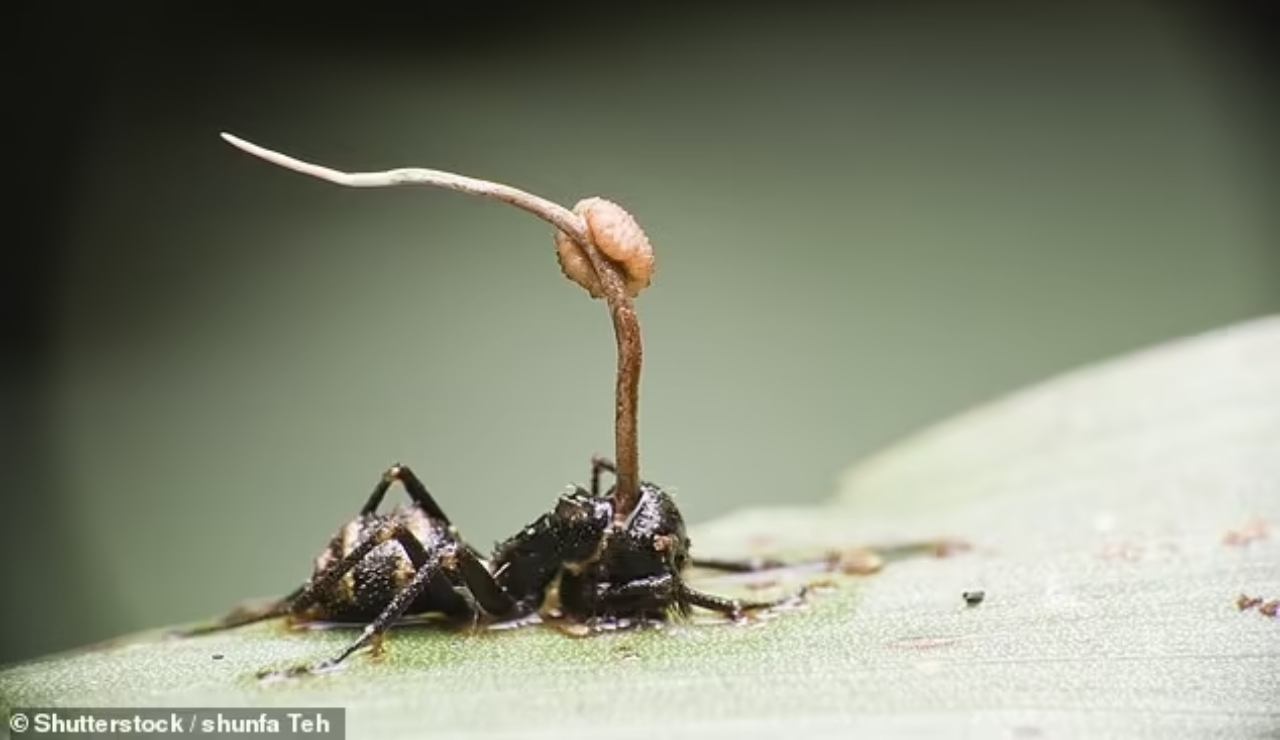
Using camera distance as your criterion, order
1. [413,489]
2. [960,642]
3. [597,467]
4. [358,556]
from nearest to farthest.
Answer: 1. [960,642]
2. [358,556]
3. [413,489]
4. [597,467]

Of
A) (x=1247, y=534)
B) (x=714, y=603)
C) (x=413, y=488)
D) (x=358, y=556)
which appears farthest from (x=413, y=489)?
(x=1247, y=534)

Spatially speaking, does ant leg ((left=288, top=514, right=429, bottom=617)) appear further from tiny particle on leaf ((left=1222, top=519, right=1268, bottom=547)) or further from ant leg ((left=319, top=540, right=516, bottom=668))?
tiny particle on leaf ((left=1222, top=519, right=1268, bottom=547))

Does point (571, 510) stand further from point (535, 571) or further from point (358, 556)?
point (358, 556)

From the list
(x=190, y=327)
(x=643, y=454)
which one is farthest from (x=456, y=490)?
(x=190, y=327)

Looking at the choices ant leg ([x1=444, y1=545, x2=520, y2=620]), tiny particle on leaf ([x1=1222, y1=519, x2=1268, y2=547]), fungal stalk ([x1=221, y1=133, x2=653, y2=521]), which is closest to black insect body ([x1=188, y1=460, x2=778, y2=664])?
ant leg ([x1=444, y1=545, x2=520, y2=620])

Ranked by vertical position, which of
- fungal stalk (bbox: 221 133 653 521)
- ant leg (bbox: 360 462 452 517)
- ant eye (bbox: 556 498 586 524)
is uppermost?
fungal stalk (bbox: 221 133 653 521)

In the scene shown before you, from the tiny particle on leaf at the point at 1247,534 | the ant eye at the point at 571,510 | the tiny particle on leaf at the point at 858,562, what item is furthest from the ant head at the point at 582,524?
the tiny particle on leaf at the point at 1247,534
